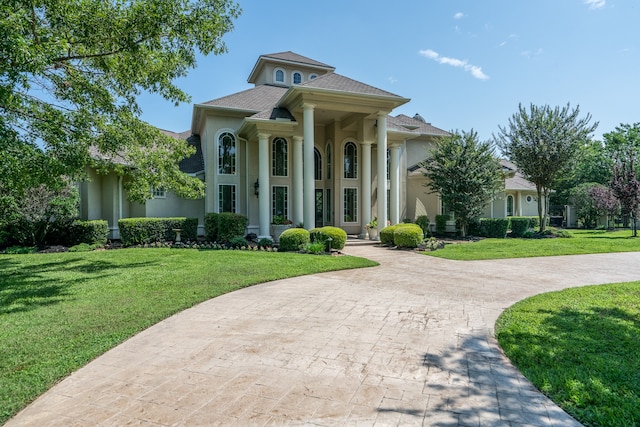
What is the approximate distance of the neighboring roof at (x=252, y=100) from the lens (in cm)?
1705

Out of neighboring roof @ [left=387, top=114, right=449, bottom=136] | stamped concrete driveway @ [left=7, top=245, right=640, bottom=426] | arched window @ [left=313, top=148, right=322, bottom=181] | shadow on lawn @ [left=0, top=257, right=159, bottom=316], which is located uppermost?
neighboring roof @ [left=387, top=114, right=449, bottom=136]

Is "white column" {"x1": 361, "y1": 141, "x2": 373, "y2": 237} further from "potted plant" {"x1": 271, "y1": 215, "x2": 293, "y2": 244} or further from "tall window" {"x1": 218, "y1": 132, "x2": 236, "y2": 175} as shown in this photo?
"tall window" {"x1": 218, "y1": 132, "x2": 236, "y2": 175}

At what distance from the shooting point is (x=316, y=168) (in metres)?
18.7

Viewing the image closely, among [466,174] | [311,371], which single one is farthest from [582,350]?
[466,174]

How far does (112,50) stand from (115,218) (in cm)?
1015

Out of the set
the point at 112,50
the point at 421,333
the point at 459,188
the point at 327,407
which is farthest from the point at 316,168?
the point at 327,407

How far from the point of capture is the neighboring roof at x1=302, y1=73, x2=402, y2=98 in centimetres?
1460

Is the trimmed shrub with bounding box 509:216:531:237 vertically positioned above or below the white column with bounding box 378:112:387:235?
below

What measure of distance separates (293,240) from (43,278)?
23.4 ft

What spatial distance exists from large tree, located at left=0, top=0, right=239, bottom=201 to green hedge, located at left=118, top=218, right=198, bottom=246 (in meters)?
4.69

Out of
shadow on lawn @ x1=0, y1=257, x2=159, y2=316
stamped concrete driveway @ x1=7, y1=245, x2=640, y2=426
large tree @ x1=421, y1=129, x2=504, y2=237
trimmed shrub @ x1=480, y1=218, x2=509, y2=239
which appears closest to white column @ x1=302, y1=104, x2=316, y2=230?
shadow on lawn @ x1=0, y1=257, x2=159, y2=316

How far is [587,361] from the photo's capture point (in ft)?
11.8

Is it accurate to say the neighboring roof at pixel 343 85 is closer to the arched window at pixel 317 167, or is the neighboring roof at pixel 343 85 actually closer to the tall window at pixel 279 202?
the arched window at pixel 317 167

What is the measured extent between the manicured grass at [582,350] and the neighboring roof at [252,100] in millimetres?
14892
